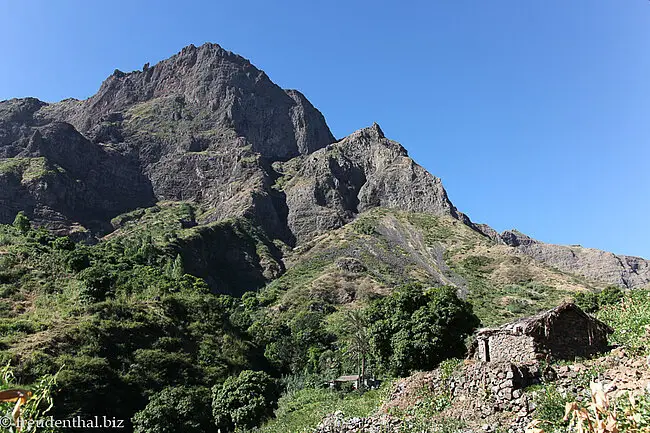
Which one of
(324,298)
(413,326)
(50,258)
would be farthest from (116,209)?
(413,326)

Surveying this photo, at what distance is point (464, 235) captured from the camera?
114 m

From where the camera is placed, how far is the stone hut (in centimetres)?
1636

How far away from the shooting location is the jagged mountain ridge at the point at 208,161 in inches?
5133

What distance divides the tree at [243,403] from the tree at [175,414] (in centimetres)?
78

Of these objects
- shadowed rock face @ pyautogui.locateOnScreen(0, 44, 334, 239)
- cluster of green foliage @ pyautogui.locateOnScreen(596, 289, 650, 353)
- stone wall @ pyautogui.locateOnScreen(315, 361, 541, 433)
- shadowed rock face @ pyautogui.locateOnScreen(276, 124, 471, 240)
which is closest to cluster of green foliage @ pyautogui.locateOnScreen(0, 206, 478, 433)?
stone wall @ pyautogui.locateOnScreen(315, 361, 541, 433)

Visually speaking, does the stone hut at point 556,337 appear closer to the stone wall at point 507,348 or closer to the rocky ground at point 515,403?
the stone wall at point 507,348

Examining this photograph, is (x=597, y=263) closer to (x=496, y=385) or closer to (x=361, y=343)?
(x=361, y=343)

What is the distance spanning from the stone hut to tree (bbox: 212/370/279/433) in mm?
15396

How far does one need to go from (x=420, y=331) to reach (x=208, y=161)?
138604 mm

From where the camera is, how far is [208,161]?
156 metres

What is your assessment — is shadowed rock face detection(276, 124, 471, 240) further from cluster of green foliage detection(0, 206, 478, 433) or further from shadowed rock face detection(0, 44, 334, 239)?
cluster of green foliage detection(0, 206, 478, 433)

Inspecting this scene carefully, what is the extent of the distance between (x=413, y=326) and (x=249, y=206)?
361ft

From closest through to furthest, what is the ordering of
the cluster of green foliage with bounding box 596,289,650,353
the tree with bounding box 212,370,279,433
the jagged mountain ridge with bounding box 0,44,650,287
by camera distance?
1. the cluster of green foliage with bounding box 596,289,650,353
2. the tree with bounding box 212,370,279,433
3. the jagged mountain ridge with bounding box 0,44,650,287

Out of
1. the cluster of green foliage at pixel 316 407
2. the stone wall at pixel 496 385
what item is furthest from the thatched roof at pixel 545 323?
the cluster of green foliage at pixel 316 407
